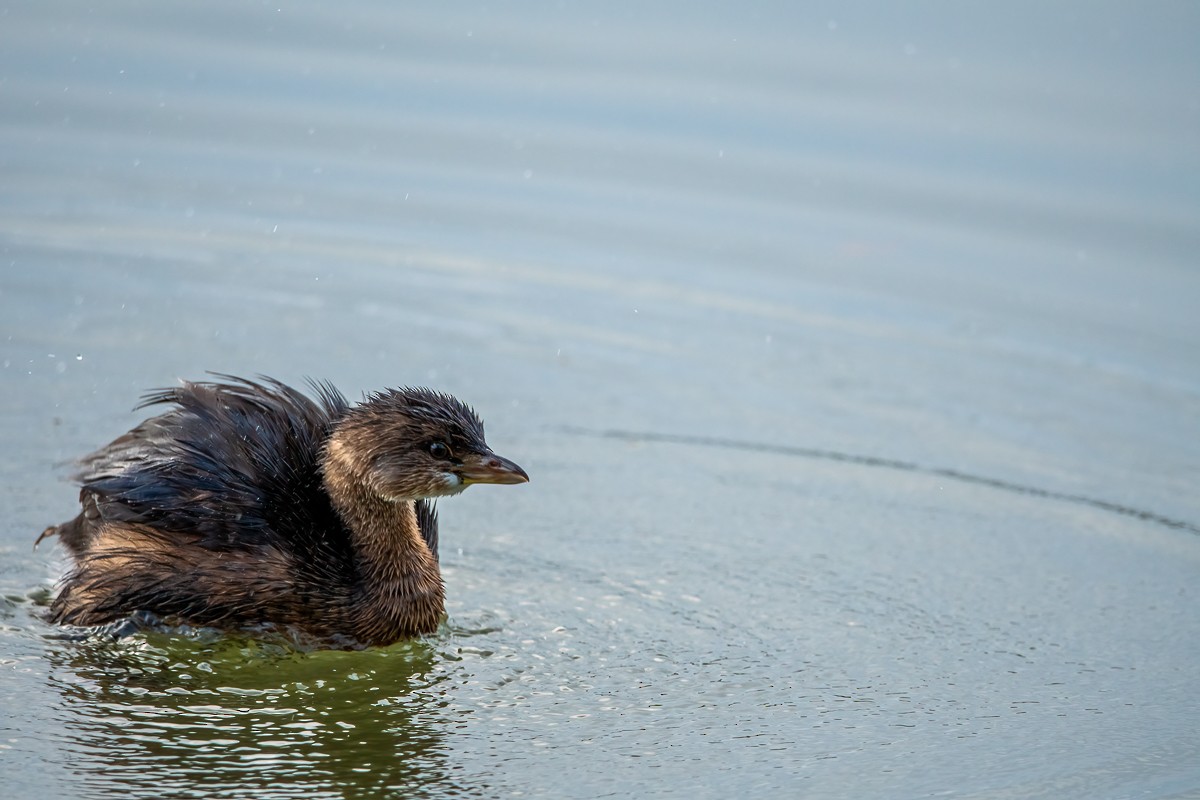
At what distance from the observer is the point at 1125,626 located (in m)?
6.70

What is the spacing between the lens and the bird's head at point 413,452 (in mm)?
6137

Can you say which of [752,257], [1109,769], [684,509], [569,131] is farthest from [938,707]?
[569,131]

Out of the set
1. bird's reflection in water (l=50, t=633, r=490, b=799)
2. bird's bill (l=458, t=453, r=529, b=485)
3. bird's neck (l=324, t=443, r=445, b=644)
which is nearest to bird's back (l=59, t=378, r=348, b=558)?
bird's neck (l=324, t=443, r=445, b=644)

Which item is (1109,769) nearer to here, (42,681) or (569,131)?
(42,681)

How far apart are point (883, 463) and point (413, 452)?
283cm

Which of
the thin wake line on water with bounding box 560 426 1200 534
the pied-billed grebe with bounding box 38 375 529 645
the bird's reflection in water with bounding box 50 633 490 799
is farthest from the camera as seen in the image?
the thin wake line on water with bounding box 560 426 1200 534

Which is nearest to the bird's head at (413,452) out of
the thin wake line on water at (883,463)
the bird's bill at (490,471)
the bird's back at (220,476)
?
the bird's bill at (490,471)

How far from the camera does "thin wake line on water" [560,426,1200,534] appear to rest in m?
7.81

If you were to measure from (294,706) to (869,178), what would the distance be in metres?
7.56

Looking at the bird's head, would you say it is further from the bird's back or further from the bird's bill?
the bird's back

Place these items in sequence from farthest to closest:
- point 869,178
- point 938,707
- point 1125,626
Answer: point 869,178 → point 1125,626 → point 938,707

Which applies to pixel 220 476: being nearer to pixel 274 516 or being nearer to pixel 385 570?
pixel 274 516

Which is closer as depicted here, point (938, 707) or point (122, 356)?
point (938, 707)

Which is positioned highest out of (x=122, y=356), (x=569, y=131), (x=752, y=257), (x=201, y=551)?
(x=569, y=131)
